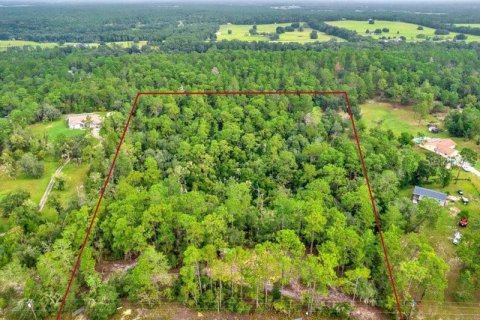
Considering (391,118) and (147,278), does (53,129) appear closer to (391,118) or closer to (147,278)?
(147,278)

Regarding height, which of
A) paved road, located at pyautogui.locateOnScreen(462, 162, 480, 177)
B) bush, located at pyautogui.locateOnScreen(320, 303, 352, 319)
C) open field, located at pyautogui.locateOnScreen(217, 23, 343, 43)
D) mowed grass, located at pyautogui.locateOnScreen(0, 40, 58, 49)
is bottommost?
bush, located at pyautogui.locateOnScreen(320, 303, 352, 319)

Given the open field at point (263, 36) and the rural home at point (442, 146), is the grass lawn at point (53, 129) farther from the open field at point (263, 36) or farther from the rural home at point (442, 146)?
the open field at point (263, 36)

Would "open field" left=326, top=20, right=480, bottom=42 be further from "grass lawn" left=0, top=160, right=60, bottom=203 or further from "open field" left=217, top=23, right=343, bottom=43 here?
"grass lawn" left=0, top=160, right=60, bottom=203

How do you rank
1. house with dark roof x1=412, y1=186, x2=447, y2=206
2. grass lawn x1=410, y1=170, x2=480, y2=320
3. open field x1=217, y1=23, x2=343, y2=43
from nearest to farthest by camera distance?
1. grass lawn x1=410, y1=170, x2=480, y2=320
2. house with dark roof x1=412, y1=186, x2=447, y2=206
3. open field x1=217, y1=23, x2=343, y2=43

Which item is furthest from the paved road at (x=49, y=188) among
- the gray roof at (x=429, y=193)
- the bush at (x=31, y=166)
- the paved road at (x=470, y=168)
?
the paved road at (x=470, y=168)

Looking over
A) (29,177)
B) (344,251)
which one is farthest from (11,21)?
(344,251)

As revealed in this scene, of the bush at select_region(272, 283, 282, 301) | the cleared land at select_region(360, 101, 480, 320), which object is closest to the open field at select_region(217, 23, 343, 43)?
the cleared land at select_region(360, 101, 480, 320)

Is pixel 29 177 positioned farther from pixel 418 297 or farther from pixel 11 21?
pixel 11 21
